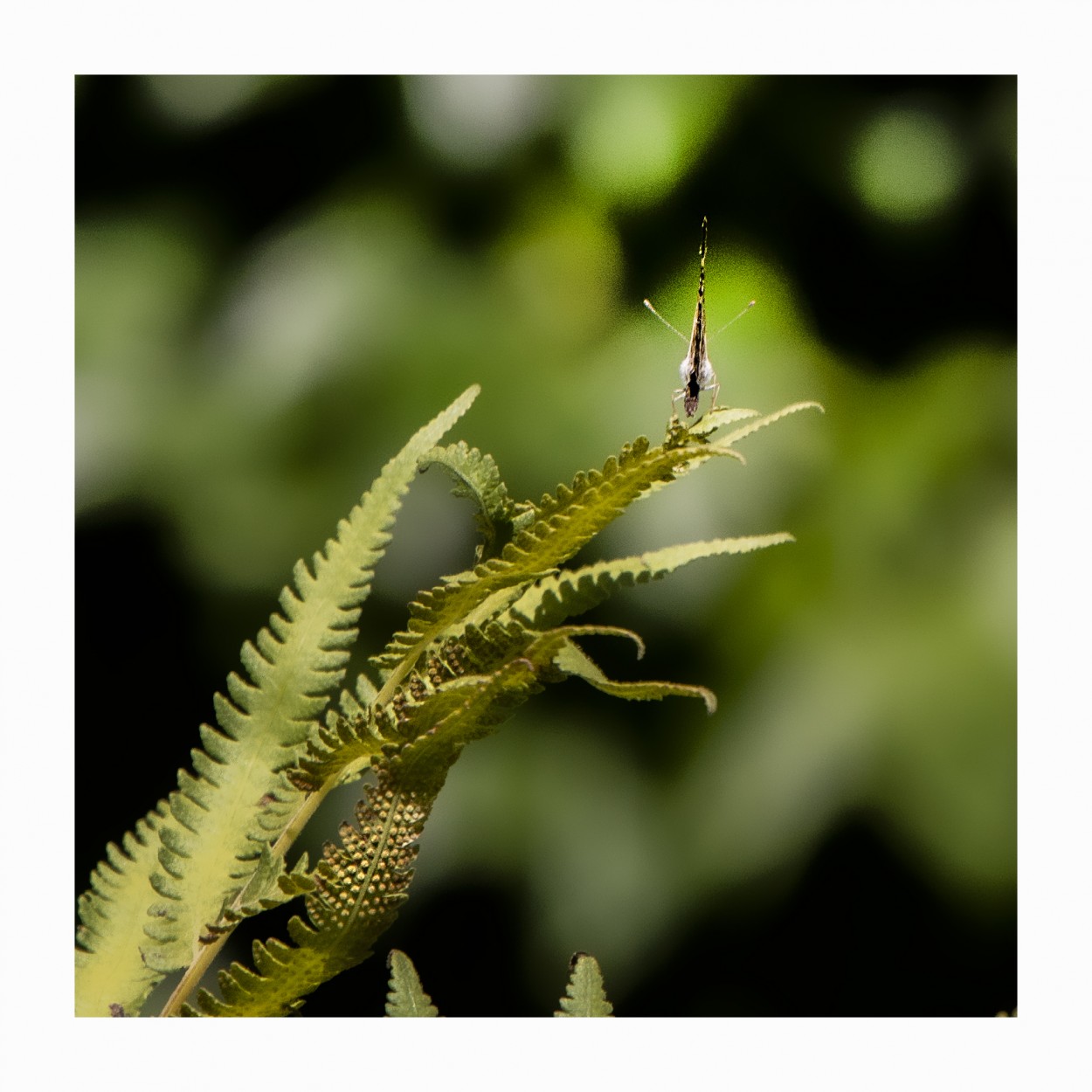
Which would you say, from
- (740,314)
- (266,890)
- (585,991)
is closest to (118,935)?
(266,890)

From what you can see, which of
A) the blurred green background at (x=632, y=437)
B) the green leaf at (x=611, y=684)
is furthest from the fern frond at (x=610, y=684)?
the blurred green background at (x=632, y=437)

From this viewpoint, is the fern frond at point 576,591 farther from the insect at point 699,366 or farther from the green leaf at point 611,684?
the insect at point 699,366

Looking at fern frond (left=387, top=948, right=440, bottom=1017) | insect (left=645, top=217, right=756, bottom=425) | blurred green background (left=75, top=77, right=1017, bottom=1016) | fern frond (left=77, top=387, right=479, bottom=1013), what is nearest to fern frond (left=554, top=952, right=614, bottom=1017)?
fern frond (left=387, top=948, right=440, bottom=1017)

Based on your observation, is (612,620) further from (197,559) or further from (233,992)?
(233,992)

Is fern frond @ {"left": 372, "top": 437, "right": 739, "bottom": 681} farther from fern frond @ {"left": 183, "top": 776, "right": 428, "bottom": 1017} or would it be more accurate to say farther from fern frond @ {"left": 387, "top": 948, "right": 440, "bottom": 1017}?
fern frond @ {"left": 387, "top": 948, "right": 440, "bottom": 1017}
